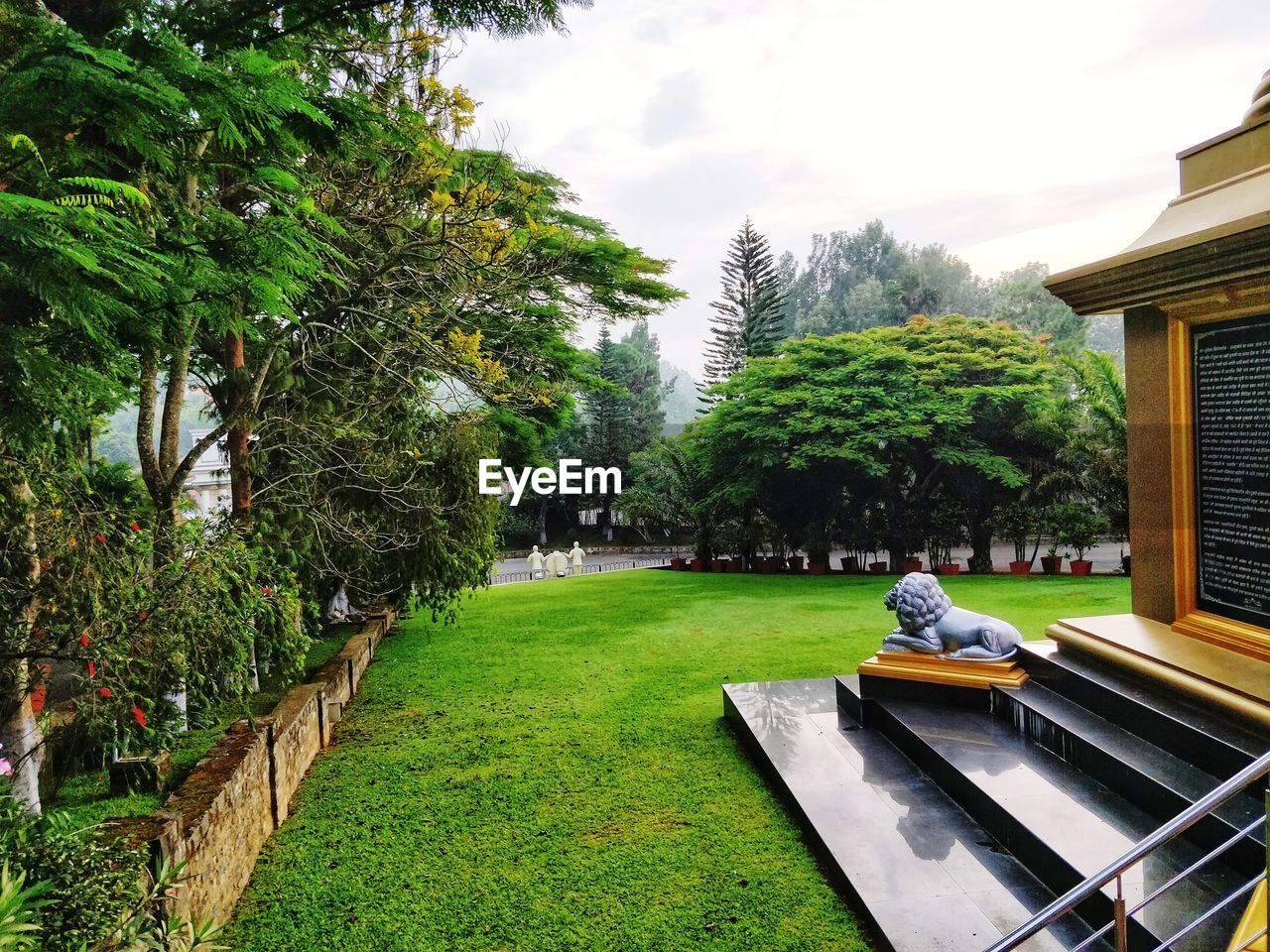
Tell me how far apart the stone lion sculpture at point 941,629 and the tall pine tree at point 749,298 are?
21.0 metres

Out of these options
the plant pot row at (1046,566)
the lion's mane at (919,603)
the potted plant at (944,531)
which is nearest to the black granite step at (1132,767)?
the lion's mane at (919,603)

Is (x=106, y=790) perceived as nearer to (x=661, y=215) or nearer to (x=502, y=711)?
(x=502, y=711)

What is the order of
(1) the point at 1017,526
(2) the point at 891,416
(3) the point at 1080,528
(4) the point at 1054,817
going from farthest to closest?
(1) the point at 1017,526, (2) the point at 891,416, (3) the point at 1080,528, (4) the point at 1054,817

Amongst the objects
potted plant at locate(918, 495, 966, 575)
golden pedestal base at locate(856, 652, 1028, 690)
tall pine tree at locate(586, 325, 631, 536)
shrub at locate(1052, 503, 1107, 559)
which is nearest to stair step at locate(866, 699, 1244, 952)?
golden pedestal base at locate(856, 652, 1028, 690)

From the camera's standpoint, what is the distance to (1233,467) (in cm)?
392

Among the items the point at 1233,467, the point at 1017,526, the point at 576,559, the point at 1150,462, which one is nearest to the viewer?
the point at 1233,467

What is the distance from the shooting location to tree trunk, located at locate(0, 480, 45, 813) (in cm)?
322

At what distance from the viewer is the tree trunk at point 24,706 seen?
127 inches

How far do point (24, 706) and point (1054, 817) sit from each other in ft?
15.8

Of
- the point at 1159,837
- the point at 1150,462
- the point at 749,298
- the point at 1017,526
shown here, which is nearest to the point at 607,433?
the point at 749,298

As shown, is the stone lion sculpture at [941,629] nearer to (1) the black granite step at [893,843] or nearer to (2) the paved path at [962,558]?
(1) the black granite step at [893,843]

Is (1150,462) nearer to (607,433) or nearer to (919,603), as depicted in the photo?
(919,603)

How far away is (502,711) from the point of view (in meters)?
6.14

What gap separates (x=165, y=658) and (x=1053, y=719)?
4.35 m
